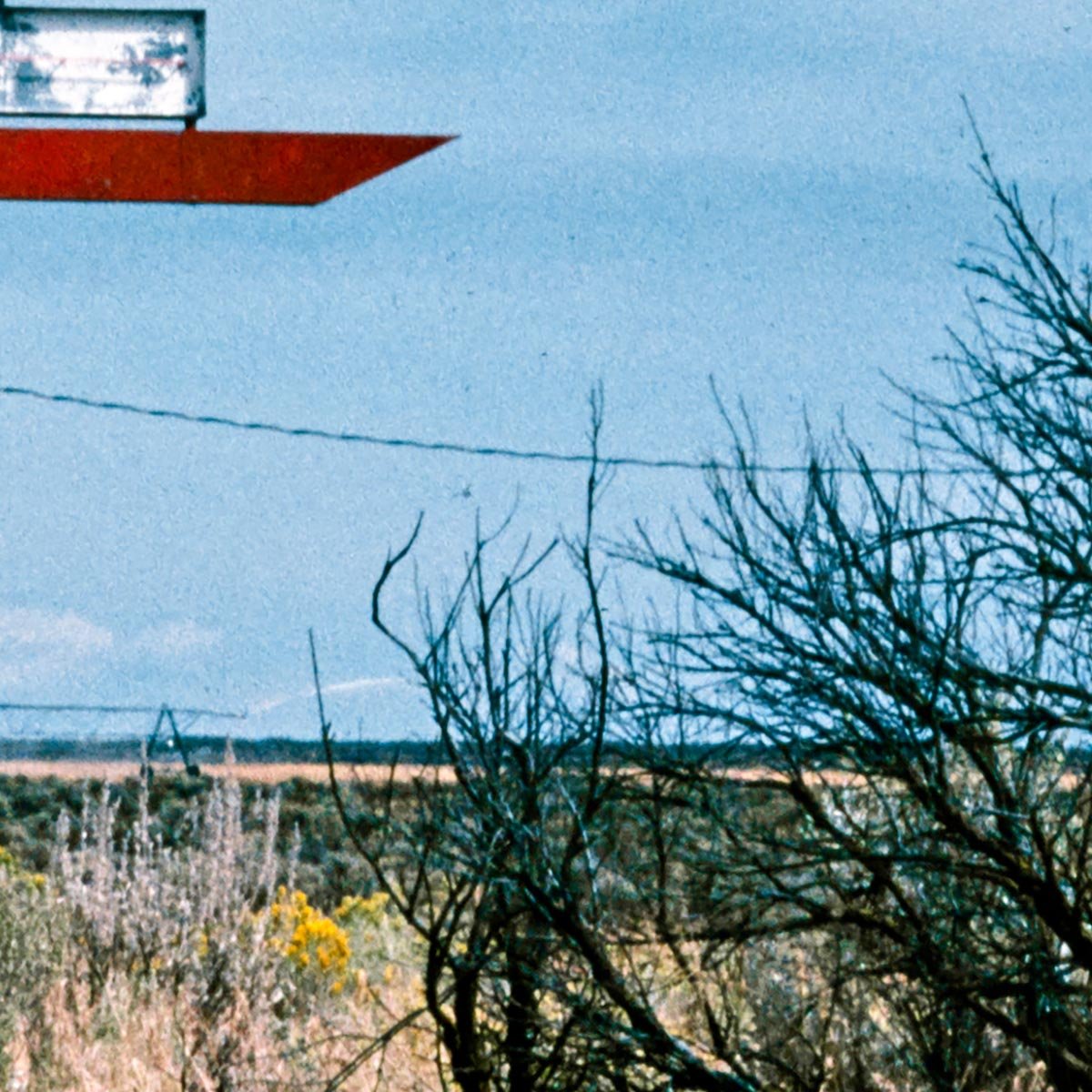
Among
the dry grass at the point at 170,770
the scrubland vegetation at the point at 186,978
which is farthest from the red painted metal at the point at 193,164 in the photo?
the dry grass at the point at 170,770

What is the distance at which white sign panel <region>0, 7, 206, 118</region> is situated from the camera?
8.55 meters

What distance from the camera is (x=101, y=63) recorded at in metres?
8.58

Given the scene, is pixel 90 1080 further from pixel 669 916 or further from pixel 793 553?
pixel 793 553

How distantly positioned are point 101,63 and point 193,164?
0.64 meters

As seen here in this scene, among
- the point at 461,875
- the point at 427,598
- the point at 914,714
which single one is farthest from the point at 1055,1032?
the point at 427,598

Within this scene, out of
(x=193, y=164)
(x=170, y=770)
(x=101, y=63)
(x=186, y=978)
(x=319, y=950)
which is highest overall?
(x=101, y=63)

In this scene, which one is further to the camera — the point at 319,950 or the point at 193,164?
the point at 319,950

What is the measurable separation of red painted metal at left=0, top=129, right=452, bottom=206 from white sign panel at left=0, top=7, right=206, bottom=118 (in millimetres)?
290

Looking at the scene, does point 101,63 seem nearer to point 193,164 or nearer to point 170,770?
point 193,164

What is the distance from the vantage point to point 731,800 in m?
7.90

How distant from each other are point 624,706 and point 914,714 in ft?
3.76

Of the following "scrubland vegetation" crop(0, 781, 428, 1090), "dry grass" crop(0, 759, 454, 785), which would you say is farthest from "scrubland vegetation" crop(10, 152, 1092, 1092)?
"dry grass" crop(0, 759, 454, 785)

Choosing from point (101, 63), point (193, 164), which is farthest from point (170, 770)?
point (101, 63)

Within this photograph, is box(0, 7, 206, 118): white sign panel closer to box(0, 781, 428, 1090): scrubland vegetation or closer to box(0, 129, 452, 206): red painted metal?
box(0, 129, 452, 206): red painted metal
